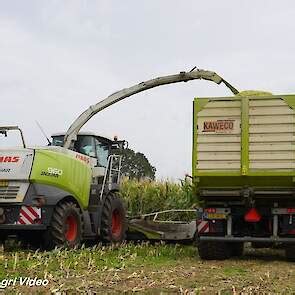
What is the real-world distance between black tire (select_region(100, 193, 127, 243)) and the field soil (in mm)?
1387

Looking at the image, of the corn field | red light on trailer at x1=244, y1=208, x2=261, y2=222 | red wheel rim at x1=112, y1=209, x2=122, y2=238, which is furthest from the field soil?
the corn field

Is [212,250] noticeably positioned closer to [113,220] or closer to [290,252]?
[290,252]

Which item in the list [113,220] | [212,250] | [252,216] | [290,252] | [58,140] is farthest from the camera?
[58,140]

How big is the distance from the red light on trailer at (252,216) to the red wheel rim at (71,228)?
3.24 metres

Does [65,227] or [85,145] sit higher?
[85,145]

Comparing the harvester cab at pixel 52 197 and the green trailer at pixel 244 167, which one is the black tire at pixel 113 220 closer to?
the harvester cab at pixel 52 197

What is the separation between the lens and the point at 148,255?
436 inches

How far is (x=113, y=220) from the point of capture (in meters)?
14.2

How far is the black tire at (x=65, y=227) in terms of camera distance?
11.2 m

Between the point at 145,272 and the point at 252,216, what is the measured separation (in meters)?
3.05

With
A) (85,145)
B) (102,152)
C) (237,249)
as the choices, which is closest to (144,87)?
(102,152)

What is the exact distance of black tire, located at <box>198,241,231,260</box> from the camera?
10.9 metres

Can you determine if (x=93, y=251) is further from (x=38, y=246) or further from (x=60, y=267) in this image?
(x=60, y=267)

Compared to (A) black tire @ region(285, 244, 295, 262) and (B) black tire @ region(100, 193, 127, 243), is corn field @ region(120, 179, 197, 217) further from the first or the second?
(A) black tire @ region(285, 244, 295, 262)
